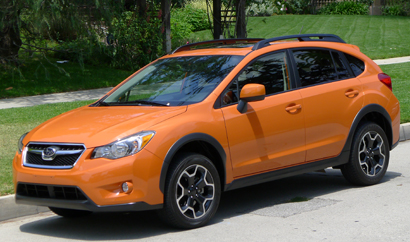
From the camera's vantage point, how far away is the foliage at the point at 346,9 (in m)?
42.9

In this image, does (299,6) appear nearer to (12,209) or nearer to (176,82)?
(176,82)

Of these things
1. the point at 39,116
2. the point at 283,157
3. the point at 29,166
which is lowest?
the point at 39,116

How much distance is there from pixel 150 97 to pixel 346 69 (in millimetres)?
2470

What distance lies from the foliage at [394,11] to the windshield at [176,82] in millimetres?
39542

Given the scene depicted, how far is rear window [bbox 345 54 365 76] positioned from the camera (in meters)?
6.79

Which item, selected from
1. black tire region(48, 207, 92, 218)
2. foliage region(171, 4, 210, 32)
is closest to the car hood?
black tire region(48, 207, 92, 218)

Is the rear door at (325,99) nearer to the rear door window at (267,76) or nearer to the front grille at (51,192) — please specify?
the rear door window at (267,76)

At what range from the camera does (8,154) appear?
8.17m

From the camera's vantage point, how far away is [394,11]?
141 ft

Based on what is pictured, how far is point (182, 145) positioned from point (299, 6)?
39.2m

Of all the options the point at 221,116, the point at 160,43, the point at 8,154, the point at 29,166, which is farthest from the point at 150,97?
the point at 160,43

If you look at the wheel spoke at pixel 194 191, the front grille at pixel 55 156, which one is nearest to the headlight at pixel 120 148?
the front grille at pixel 55 156

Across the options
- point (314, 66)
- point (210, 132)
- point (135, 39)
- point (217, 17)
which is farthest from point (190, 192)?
point (217, 17)

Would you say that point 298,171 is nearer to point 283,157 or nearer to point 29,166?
point 283,157
